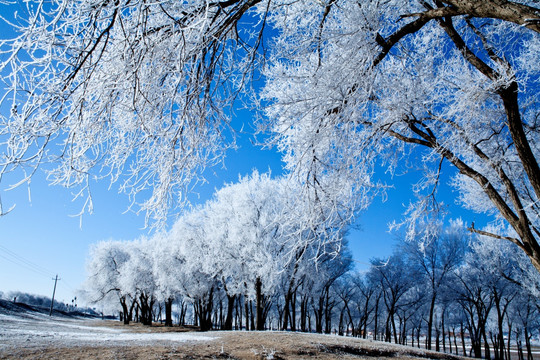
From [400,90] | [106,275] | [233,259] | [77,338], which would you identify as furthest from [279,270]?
[106,275]

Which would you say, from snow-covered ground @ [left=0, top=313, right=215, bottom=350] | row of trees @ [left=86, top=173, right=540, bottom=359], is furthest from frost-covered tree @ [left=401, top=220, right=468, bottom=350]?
snow-covered ground @ [left=0, top=313, right=215, bottom=350]

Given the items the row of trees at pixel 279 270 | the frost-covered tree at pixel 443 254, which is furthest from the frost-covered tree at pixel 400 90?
the frost-covered tree at pixel 443 254

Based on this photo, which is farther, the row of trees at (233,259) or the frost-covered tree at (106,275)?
the frost-covered tree at (106,275)

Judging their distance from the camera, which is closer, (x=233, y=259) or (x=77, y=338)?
(x=77, y=338)

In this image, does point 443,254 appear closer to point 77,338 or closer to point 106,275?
point 77,338

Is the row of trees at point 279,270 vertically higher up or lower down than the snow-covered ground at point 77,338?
higher up

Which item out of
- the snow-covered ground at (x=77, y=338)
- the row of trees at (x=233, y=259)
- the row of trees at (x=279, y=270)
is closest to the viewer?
the snow-covered ground at (x=77, y=338)

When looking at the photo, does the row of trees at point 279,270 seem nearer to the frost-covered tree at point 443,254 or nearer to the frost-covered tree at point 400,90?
the frost-covered tree at point 443,254

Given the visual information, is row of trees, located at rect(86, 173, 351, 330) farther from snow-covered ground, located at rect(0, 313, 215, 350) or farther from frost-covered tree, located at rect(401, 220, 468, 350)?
frost-covered tree, located at rect(401, 220, 468, 350)

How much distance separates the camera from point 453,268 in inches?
1065

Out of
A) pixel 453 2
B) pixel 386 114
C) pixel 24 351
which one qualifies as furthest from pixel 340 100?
pixel 24 351

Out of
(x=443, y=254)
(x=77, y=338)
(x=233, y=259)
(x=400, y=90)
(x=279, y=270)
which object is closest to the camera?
(x=400, y=90)

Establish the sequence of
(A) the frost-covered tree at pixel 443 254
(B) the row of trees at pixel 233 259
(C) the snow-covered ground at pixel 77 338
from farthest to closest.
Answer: (A) the frost-covered tree at pixel 443 254, (B) the row of trees at pixel 233 259, (C) the snow-covered ground at pixel 77 338

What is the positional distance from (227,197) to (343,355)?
48.6ft
